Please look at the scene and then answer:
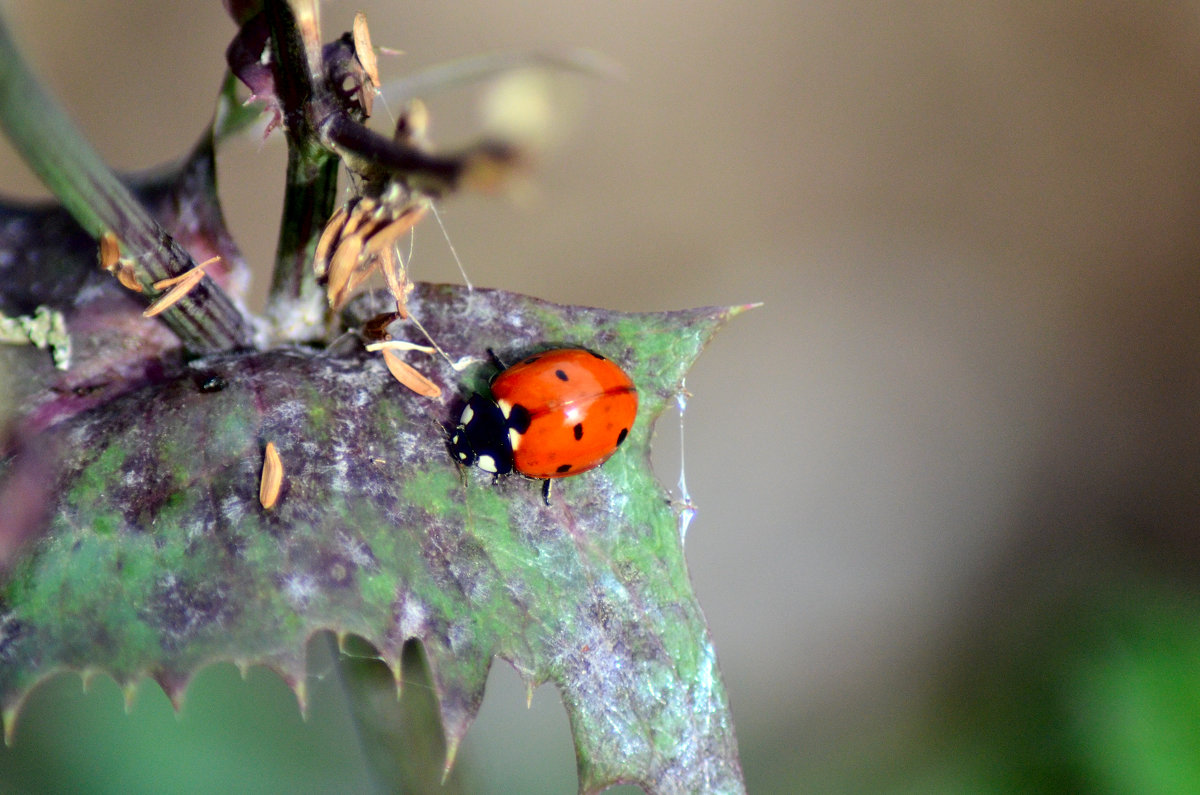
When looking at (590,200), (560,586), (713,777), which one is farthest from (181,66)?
(713,777)

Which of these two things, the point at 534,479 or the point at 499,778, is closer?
the point at 534,479

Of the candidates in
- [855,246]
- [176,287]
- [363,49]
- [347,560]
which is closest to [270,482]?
[347,560]

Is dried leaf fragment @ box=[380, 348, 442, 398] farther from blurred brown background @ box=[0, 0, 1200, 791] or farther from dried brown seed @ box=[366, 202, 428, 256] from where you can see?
blurred brown background @ box=[0, 0, 1200, 791]

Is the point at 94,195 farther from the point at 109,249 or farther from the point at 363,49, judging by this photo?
the point at 363,49

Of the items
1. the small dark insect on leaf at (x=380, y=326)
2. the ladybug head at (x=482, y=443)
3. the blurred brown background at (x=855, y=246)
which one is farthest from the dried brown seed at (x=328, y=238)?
the blurred brown background at (x=855, y=246)

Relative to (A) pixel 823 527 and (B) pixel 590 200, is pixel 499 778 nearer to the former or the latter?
(A) pixel 823 527

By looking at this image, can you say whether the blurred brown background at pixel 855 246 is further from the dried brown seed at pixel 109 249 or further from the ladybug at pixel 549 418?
the dried brown seed at pixel 109 249

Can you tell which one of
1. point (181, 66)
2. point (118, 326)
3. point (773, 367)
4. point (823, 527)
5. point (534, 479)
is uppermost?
point (181, 66)
